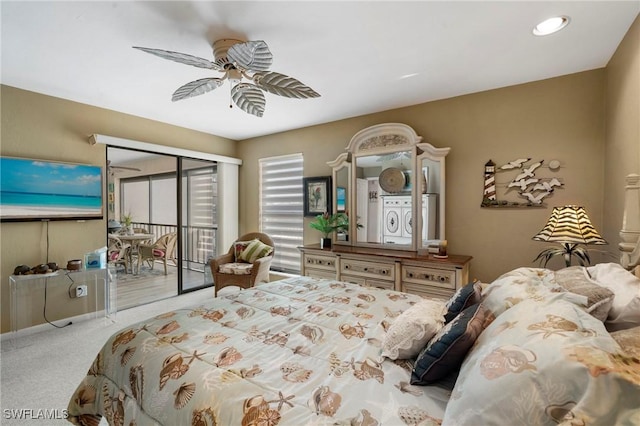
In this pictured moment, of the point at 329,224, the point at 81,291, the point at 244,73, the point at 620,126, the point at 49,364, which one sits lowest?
the point at 49,364

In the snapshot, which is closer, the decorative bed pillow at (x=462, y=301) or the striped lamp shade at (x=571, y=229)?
the decorative bed pillow at (x=462, y=301)

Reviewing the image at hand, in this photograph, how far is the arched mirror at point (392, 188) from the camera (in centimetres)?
314

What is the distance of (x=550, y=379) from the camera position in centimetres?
70

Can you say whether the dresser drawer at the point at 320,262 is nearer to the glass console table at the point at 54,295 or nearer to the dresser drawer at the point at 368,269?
the dresser drawer at the point at 368,269

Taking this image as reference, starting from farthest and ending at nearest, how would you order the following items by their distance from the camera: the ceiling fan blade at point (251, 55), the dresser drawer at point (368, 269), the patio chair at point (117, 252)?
the patio chair at point (117, 252), the dresser drawer at point (368, 269), the ceiling fan blade at point (251, 55)

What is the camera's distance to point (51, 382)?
7.14ft

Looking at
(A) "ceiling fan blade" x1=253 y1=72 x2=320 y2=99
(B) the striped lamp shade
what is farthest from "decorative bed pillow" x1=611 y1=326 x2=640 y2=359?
(A) "ceiling fan blade" x1=253 y1=72 x2=320 y2=99

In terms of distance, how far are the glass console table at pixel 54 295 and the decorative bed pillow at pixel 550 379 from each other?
3865 mm

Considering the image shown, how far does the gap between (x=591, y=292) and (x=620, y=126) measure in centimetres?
175

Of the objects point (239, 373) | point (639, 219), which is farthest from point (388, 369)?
point (639, 219)

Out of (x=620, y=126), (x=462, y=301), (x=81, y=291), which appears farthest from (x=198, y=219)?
(x=620, y=126)

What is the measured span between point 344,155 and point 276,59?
5.28 feet

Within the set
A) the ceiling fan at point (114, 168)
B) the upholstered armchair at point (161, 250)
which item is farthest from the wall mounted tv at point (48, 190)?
the upholstered armchair at point (161, 250)

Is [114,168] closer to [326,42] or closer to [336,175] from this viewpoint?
[336,175]
